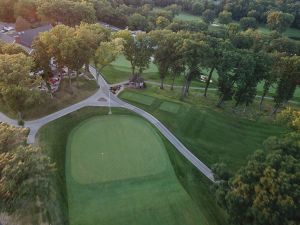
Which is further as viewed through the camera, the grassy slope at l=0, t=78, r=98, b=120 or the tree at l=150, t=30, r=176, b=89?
the tree at l=150, t=30, r=176, b=89

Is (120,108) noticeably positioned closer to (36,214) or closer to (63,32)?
(63,32)

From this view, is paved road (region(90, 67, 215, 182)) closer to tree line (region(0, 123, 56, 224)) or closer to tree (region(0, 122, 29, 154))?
tree line (region(0, 123, 56, 224))

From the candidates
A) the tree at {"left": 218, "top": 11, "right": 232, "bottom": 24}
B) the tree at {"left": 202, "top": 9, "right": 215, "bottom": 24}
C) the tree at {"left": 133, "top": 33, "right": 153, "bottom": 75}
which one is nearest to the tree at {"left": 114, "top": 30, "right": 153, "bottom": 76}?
the tree at {"left": 133, "top": 33, "right": 153, "bottom": 75}

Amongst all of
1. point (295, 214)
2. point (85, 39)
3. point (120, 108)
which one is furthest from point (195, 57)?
point (295, 214)

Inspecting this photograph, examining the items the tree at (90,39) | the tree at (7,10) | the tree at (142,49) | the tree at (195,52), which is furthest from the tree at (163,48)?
the tree at (7,10)

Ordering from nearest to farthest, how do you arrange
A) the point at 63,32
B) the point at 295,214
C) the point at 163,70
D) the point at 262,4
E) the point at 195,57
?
the point at 295,214 < the point at 63,32 < the point at 195,57 < the point at 163,70 < the point at 262,4
